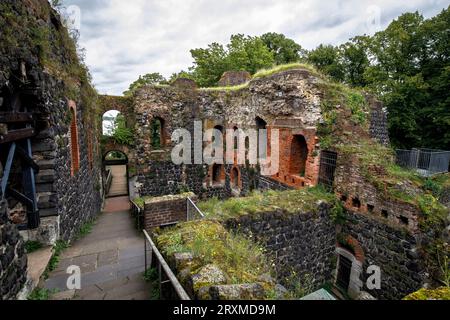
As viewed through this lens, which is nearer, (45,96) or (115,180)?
(45,96)

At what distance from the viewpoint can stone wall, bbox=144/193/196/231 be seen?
287 inches

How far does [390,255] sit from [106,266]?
6.90m

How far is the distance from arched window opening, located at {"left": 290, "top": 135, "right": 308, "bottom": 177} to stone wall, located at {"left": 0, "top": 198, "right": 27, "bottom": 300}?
8626 millimetres

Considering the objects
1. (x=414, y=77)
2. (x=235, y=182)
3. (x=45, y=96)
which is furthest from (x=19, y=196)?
(x=414, y=77)

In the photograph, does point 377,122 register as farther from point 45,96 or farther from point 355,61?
point 355,61

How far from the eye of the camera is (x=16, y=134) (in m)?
3.85

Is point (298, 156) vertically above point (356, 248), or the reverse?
point (298, 156)

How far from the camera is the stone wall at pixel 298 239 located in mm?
6383

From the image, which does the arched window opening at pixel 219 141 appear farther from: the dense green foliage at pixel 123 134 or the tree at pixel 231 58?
the tree at pixel 231 58

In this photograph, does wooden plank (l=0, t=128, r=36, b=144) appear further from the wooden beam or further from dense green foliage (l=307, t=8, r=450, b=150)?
dense green foliage (l=307, t=8, r=450, b=150)

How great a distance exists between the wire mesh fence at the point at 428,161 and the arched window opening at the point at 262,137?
7.99 metres

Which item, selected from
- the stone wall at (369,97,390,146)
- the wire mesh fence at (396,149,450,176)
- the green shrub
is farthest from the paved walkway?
the wire mesh fence at (396,149,450,176)
